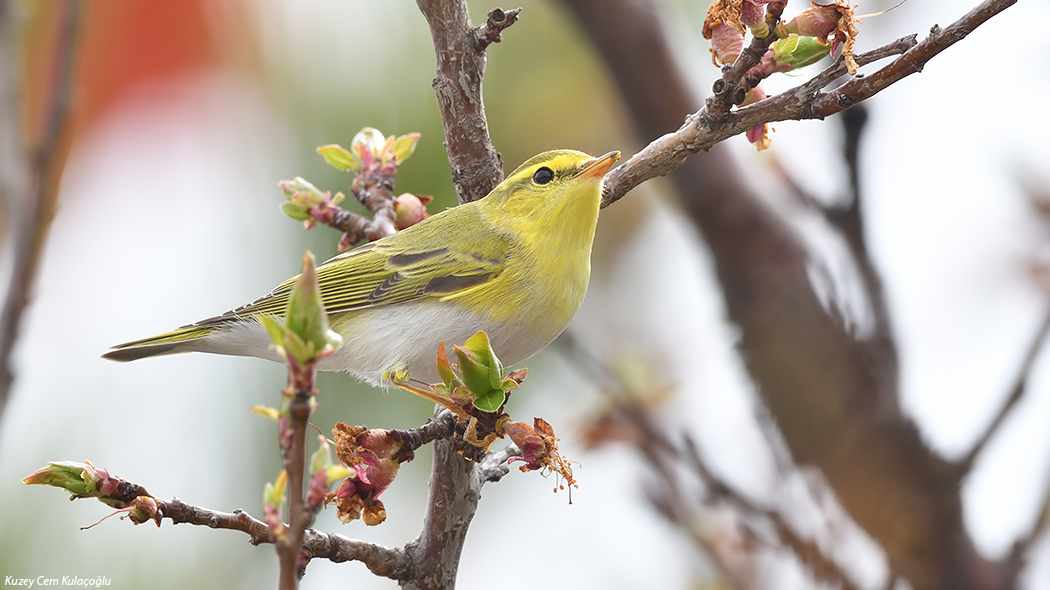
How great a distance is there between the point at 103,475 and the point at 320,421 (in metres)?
1.82

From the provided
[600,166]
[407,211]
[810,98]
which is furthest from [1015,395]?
[407,211]

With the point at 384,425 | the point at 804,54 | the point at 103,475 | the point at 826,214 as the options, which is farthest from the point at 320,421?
the point at 804,54

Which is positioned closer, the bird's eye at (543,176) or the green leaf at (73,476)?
the green leaf at (73,476)

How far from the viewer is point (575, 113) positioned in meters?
4.25

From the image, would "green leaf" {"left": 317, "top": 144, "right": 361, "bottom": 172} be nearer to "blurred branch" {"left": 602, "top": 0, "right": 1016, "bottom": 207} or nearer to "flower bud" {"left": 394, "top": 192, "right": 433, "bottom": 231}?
"flower bud" {"left": 394, "top": 192, "right": 433, "bottom": 231}

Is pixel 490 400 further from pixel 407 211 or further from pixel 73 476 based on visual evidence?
pixel 407 211

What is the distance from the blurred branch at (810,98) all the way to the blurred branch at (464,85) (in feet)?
1.51

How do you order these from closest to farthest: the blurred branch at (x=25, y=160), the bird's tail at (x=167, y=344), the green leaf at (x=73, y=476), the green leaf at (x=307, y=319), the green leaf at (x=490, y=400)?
the green leaf at (x=307, y=319) → the blurred branch at (x=25, y=160) → the green leaf at (x=73, y=476) → the green leaf at (x=490, y=400) → the bird's tail at (x=167, y=344)

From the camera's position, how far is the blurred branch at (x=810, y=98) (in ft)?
4.70

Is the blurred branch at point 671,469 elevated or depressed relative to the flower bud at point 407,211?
depressed

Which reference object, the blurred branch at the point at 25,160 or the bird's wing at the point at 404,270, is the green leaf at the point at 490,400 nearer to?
the blurred branch at the point at 25,160

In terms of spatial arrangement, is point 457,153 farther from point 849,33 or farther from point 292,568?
point 292,568

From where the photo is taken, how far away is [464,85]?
2256mm

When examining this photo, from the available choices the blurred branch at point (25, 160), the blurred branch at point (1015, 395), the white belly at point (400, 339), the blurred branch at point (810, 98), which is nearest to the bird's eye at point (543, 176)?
the white belly at point (400, 339)
